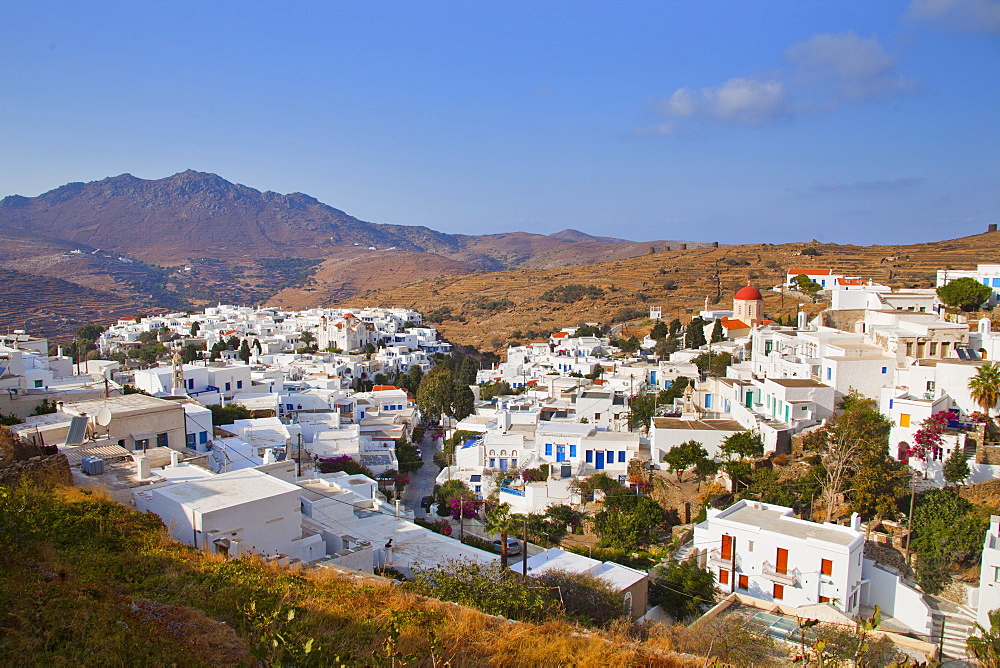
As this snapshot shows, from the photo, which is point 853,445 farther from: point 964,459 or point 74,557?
point 74,557

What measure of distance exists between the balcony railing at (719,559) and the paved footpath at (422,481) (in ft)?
30.5

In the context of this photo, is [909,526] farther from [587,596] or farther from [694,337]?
[694,337]

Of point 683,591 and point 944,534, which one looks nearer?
point 683,591

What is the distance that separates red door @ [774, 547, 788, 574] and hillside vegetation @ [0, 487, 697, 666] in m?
7.08

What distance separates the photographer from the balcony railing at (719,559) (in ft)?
45.9

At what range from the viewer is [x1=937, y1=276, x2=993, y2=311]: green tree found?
2850 cm

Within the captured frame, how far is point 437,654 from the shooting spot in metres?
5.51

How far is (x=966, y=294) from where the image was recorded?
2847cm

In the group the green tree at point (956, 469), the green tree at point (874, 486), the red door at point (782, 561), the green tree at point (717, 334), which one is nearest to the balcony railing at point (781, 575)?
the red door at point (782, 561)

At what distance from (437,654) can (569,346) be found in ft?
121

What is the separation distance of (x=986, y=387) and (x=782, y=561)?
377 inches

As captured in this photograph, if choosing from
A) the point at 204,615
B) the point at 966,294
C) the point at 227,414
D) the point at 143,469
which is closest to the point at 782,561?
the point at 204,615

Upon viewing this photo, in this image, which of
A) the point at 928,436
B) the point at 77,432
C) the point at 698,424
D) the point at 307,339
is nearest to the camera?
the point at 77,432

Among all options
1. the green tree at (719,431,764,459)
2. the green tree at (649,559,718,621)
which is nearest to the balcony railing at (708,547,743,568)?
the green tree at (649,559,718,621)
